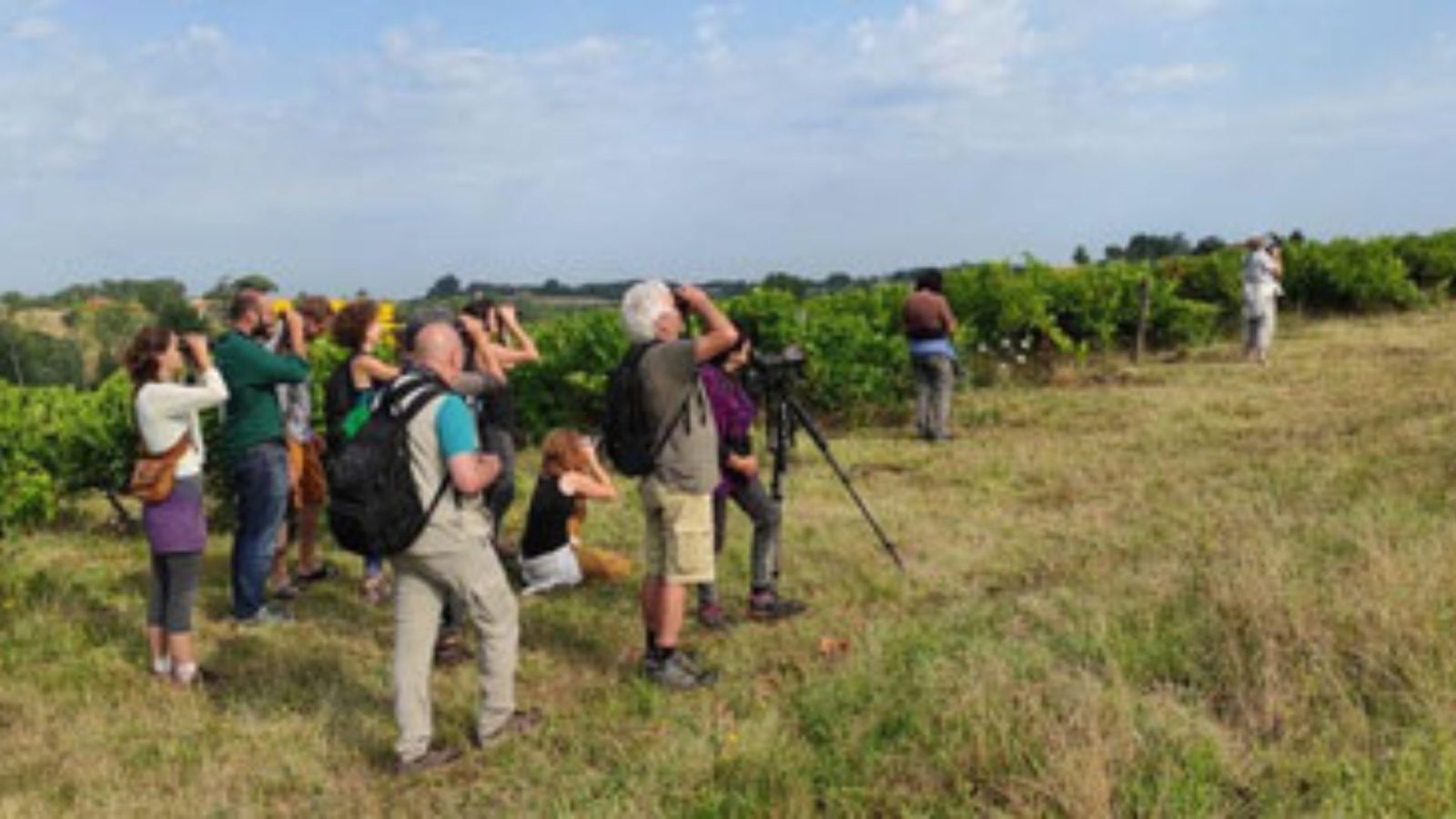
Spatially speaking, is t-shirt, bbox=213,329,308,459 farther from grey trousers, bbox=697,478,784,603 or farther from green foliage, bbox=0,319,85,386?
green foliage, bbox=0,319,85,386

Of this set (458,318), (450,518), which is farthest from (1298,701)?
(458,318)

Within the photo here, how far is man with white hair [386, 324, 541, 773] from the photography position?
160 inches

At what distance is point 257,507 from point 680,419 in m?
2.63

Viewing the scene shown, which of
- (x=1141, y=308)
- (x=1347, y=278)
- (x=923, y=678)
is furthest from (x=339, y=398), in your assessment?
(x=1347, y=278)

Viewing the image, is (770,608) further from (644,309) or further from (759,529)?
(644,309)

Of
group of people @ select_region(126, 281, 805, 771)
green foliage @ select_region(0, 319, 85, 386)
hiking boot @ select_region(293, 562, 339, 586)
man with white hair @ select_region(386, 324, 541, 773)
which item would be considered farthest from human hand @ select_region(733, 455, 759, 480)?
green foliage @ select_region(0, 319, 85, 386)

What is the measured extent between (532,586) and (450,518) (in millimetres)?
2494

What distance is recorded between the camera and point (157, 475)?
16.9 feet

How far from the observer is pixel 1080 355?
14.1 m

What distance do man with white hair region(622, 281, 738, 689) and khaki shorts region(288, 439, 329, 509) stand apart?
8.93 feet

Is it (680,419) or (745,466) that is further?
(745,466)

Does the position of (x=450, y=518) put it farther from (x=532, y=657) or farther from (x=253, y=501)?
(x=253, y=501)

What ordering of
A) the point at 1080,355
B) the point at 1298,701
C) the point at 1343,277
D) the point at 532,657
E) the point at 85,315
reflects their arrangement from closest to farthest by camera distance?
the point at 1298,701, the point at 532,657, the point at 1080,355, the point at 1343,277, the point at 85,315

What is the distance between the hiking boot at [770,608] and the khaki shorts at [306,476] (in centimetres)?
271
